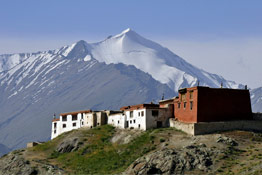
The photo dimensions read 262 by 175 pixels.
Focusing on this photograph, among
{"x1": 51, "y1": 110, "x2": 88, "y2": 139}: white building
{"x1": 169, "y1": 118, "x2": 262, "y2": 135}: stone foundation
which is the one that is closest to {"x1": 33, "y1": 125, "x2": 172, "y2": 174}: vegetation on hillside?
{"x1": 169, "y1": 118, "x2": 262, "y2": 135}: stone foundation

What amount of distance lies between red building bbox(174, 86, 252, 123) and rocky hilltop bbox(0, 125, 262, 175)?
5.46m

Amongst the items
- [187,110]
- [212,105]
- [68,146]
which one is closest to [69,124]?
[68,146]

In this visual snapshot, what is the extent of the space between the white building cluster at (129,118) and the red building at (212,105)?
4.74 m

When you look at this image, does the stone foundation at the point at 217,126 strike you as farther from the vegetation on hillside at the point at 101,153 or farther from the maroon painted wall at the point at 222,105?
the vegetation on hillside at the point at 101,153

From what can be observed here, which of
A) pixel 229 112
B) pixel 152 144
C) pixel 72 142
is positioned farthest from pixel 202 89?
pixel 72 142

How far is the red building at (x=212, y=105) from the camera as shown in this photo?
12812 centimetres

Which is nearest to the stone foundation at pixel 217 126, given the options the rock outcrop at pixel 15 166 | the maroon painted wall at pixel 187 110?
the maroon painted wall at pixel 187 110

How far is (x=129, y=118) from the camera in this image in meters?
145

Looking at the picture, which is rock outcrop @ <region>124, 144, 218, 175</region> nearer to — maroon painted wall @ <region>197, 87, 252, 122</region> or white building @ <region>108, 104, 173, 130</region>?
maroon painted wall @ <region>197, 87, 252, 122</region>

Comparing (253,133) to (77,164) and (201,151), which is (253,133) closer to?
(201,151)

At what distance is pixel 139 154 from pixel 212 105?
788 inches

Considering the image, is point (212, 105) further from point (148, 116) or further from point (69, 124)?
point (69, 124)

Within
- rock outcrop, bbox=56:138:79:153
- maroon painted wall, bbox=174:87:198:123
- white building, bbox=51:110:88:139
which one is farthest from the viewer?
white building, bbox=51:110:88:139

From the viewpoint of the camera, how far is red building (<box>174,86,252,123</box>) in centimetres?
12812
